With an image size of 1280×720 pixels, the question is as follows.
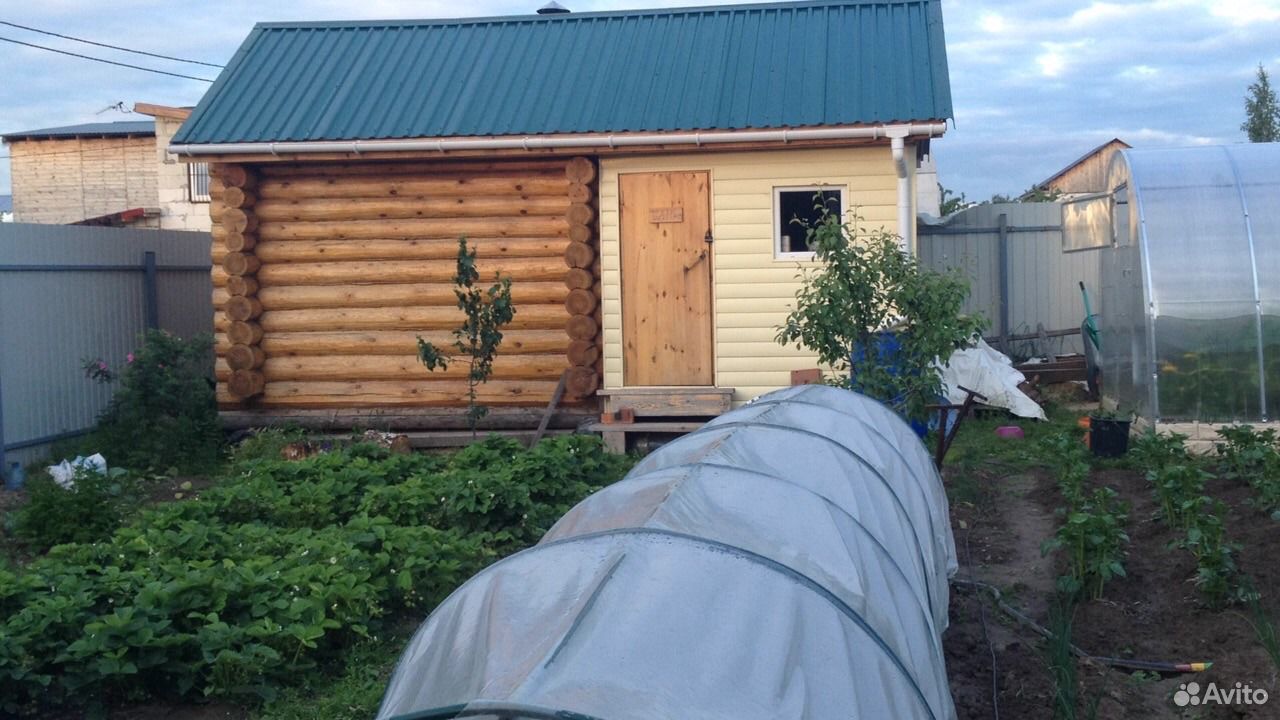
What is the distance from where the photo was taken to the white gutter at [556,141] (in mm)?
11641

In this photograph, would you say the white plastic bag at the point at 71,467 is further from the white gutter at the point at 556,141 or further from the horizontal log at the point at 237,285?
the white gutter at the point at 556,141

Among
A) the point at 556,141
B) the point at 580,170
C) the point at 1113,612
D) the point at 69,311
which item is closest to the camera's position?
the point at 1113,612

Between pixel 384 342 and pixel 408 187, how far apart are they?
1628 millimetres

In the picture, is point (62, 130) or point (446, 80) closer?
point (446, 80)

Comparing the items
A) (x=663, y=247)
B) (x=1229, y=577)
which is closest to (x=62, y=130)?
(x=663, y=247)

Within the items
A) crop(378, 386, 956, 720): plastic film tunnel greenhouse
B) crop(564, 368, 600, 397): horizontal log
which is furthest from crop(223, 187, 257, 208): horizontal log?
crop(378, 386, 956, 720): plastic film tunnel greenhouse

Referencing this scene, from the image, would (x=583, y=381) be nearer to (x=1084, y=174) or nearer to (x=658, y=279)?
(x=658, y=279)

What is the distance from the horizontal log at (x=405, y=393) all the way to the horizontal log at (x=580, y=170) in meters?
2.07

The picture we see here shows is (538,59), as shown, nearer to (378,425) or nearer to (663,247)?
(663,247)

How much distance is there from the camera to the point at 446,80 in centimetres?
1341

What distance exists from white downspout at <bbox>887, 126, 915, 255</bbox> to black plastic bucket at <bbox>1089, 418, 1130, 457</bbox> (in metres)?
2.33

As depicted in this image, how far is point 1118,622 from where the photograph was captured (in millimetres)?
6875

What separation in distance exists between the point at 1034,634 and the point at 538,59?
9.07 meters

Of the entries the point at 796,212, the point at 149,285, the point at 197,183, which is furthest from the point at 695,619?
the point at 197,183
